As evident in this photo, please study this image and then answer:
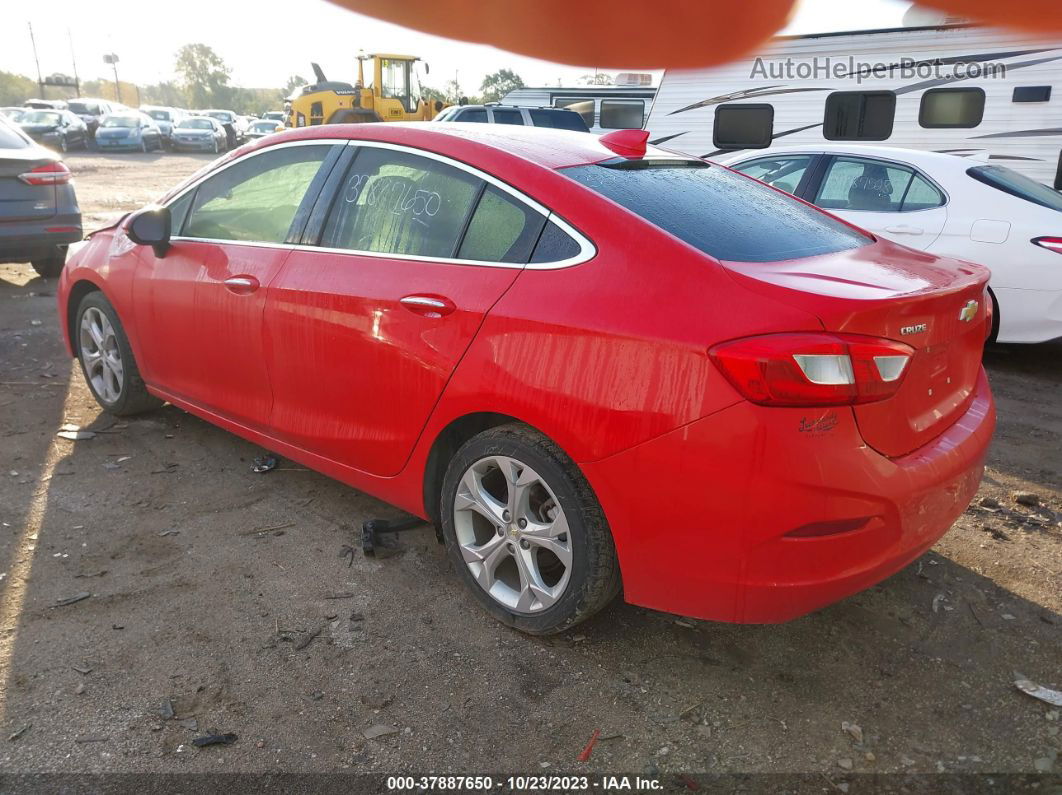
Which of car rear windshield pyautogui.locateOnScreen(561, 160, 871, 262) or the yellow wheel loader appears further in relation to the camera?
the yellow wheel loader

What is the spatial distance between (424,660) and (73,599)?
130 centimetres

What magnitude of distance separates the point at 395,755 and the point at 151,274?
8.97 feet

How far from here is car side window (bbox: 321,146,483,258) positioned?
9.48 feet

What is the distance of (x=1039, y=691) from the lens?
2521 mm

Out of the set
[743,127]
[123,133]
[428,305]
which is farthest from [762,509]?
[123,133]

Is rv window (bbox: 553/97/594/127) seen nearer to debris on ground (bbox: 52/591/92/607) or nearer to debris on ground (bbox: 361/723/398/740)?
debris on ground (bbox: 52/591/92/607)

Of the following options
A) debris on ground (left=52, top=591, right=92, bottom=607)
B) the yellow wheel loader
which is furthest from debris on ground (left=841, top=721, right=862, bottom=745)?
the yellow wheel loader

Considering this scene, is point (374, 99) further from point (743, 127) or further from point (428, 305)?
point (428, 305)

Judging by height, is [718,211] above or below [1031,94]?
below

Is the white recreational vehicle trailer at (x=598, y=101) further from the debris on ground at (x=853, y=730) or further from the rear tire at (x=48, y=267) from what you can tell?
the debris on ground at (x=853, y=730)

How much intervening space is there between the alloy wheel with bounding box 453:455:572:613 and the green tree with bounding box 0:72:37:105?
84.4 m

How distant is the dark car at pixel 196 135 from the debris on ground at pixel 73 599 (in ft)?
109

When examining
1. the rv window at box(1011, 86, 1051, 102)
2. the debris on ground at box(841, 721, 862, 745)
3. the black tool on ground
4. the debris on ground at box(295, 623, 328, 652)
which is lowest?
the black tool on ground

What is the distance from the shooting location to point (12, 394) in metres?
5.15
